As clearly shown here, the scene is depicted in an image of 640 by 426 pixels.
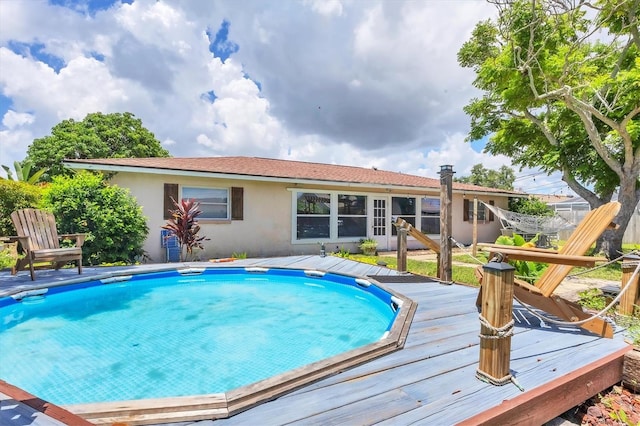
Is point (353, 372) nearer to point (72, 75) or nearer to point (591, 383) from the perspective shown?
point (591, 383)

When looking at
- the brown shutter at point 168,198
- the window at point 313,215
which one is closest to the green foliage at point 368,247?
the window at point 313,215

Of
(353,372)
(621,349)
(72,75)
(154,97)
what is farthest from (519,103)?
(72,75)

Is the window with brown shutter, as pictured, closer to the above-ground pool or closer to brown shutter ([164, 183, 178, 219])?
the above-ground pool

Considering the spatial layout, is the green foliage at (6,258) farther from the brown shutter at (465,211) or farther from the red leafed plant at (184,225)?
the brown shutter at (465,211)

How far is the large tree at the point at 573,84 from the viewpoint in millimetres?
9594

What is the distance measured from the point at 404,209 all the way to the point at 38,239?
1259cm

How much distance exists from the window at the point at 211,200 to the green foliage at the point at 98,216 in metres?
1.88

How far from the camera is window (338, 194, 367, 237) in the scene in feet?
41.3

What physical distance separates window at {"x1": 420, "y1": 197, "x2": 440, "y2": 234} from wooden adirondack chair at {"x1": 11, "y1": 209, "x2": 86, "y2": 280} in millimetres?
13026

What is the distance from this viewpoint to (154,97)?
17.9 m

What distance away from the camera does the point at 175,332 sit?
14.8 feet

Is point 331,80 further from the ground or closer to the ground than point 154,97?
closer to the ground

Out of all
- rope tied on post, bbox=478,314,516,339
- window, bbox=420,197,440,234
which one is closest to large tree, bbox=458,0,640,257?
window, bbox=420,197,440,234

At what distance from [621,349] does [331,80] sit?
12.8 meters
